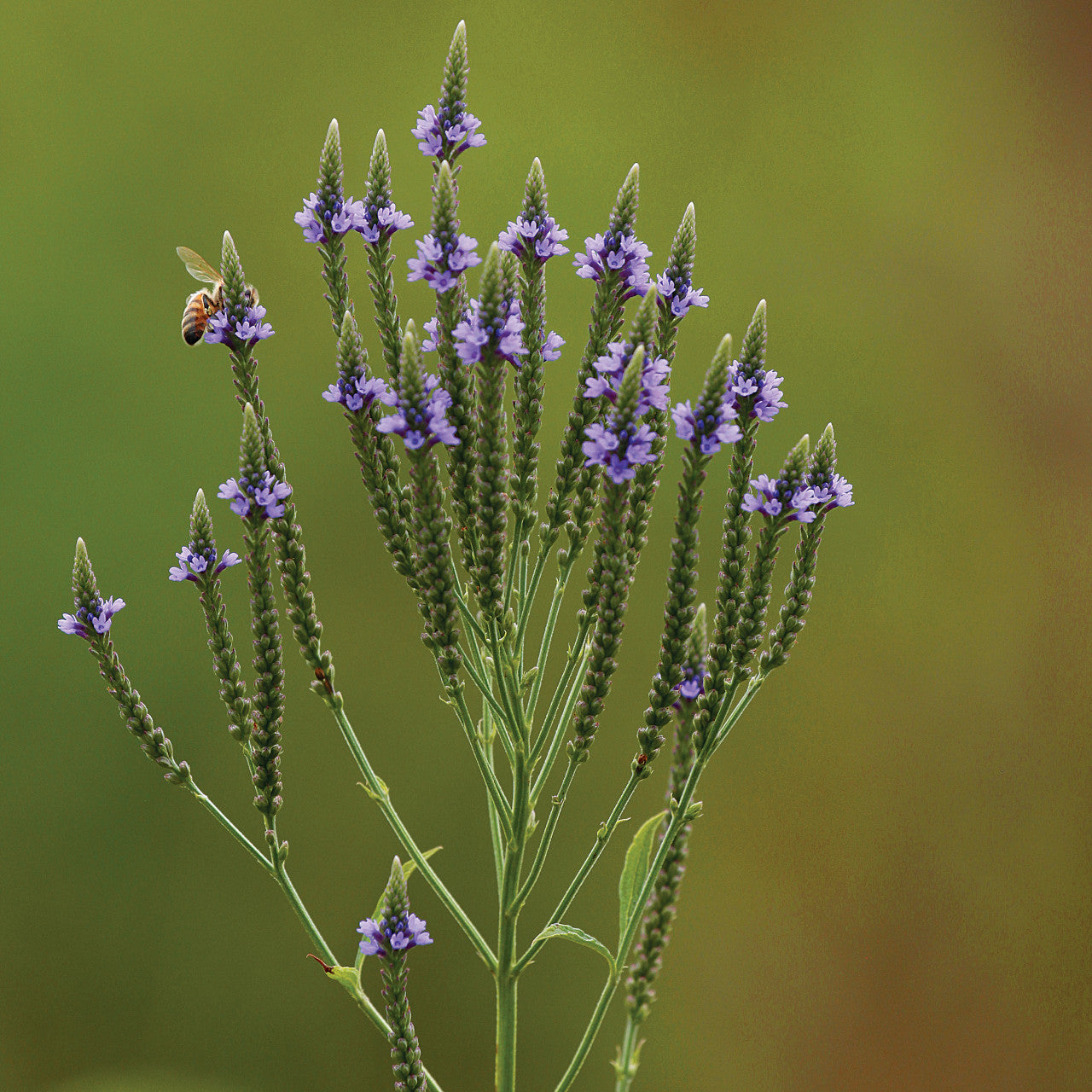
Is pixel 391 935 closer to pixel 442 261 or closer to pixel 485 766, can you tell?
pixel 485 766

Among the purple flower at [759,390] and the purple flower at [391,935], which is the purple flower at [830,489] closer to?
the purple flower at [759,390]

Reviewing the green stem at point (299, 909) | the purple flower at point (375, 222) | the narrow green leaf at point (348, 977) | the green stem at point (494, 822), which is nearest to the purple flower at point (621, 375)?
the purple flower at point (375, 222)

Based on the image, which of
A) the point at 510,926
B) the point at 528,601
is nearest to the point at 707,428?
the point at 528,601

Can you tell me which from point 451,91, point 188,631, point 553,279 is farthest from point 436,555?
point 553,279

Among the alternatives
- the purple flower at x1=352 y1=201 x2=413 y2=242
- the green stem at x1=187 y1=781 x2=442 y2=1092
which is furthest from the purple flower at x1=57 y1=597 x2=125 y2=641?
the purple flower at x1=352 y1=201 x2=413 y2=242

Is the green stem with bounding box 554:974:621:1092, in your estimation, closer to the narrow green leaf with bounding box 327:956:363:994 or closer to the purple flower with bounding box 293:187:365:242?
the narrow green leaf with bounding box 327:956:363:994
